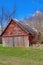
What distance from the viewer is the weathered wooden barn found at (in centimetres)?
3619

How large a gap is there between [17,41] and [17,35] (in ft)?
3.88

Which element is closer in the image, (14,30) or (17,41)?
(17,41)

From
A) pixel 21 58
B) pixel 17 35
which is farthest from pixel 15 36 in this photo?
pixel 21 58

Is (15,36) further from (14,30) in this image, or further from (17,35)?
(14,30)

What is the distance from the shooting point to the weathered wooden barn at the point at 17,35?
3619 cm

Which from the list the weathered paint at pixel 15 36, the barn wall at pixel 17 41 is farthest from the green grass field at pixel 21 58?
the weathered paint at pixel 15 36

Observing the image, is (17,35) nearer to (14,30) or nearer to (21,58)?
(14,30)

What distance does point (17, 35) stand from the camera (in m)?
37.1

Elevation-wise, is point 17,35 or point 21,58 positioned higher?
point 17,35

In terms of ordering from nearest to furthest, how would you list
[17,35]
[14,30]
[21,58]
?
1. [21,58]
2. [17,35]
3. [14,30]

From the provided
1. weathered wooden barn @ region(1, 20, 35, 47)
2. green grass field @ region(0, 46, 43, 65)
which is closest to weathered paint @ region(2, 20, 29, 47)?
weathered wooden barn @ region(1, 20, 35, 47)

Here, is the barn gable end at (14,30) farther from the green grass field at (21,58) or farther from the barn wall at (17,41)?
the green grass field at (21,58)


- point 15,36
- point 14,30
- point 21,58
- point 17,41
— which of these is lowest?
point 21,58

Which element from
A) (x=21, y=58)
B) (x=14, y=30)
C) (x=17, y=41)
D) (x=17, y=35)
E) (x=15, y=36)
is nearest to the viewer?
(x=21, y=58)
